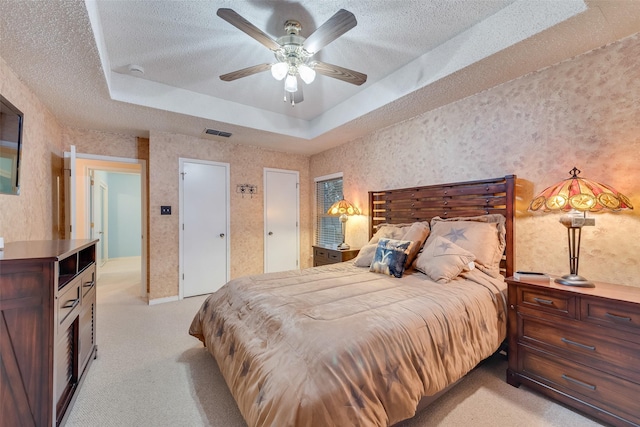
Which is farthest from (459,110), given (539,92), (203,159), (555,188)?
(203,159)

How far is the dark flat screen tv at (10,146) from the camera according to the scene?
1852mm

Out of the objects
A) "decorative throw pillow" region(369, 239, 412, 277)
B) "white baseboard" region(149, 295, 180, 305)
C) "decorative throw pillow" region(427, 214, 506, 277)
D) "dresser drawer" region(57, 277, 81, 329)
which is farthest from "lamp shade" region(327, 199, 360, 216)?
"dresser drawer" region(57, 277, 81, 329)

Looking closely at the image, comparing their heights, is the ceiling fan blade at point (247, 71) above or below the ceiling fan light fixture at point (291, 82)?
above

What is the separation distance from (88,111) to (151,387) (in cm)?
303

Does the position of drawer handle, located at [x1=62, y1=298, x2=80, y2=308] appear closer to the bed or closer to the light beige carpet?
the light beige carpet

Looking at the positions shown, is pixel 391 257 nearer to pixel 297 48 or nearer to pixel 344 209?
pixel 344 209

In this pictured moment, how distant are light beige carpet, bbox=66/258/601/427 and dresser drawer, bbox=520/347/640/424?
0.14 meters

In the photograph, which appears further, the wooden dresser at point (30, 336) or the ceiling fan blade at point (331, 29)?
the ceiling fan blade at point (331, 29)

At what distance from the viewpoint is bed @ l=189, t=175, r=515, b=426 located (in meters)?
1.16

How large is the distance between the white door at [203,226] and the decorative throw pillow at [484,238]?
11.0 ft

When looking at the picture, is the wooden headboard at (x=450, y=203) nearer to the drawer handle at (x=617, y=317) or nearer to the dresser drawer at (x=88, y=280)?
the drawer handle at (x=617, y=317)

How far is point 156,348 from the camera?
2494 mm

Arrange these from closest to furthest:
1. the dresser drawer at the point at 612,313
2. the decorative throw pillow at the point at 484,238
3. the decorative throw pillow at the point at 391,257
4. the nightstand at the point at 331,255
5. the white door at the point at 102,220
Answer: the dresser drawer at the point at 612,313 → the decorative throw pillow at the point at 484,238 → the decorative throw pillow at the point at 391,257 → the nightstand at the point at 331,255 → the white door at the point at 102,220

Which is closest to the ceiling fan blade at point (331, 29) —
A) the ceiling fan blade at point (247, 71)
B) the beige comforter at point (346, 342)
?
the ceiling fan blade at point (247, 71)
